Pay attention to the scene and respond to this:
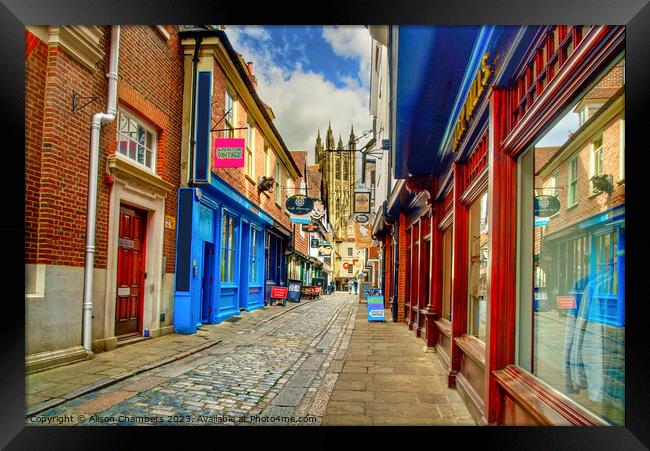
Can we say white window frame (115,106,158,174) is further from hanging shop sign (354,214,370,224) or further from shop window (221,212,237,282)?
hanging shop sign (354,214,370,224)

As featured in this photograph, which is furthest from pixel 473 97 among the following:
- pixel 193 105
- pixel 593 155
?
pixel 193 105

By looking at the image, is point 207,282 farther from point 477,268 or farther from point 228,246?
point 477,268

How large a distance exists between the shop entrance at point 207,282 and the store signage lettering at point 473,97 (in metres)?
7.18

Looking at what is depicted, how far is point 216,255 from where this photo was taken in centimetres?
1158

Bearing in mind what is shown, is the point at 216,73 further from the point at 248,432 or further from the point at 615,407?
the point at 615,407

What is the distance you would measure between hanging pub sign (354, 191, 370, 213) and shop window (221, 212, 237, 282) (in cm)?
718

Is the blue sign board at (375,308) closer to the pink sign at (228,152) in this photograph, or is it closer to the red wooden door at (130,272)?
the pink sign at (228,152)

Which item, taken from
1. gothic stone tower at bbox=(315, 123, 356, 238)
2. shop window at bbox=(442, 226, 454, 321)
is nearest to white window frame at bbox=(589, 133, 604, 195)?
shop window at bbox=(442, 226, 454, 321)

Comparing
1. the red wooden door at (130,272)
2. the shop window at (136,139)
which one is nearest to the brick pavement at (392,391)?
the red wooden door at (130,272)

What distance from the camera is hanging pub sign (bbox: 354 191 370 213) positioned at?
764 inches

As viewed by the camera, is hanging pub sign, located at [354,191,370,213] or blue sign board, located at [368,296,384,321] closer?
blue sign board, located at [368,296,384,321]

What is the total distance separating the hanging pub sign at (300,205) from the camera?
1591cm
